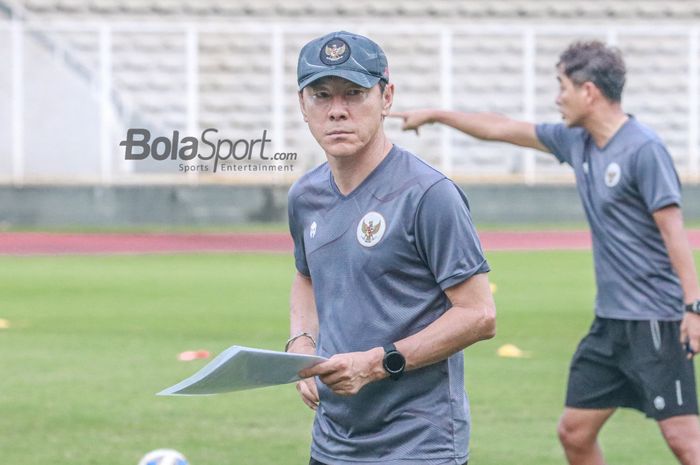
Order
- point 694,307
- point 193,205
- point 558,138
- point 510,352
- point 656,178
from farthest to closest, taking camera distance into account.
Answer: point 193,205 < point 510,352 < point 558,138 < point 656,178 < point 694,307

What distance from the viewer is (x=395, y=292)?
3904 millimetres

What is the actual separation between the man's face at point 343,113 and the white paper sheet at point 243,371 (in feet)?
2.02

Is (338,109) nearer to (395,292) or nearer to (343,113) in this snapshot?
(343,113)

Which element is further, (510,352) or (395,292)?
(510,352)

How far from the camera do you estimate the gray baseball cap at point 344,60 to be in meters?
A: 3.73

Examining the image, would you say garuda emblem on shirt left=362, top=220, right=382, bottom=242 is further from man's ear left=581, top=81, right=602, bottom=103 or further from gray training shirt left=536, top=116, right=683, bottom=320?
man's ear left=581, top=81, right=602, bottom=103

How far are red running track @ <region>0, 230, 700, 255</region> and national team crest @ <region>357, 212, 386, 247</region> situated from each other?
54.9ft

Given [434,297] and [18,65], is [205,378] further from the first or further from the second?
[18,65]

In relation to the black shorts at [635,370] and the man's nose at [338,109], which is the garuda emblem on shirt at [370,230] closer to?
the man's nose at [338,109]

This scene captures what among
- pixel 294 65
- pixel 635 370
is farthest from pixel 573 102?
pixel 294 65

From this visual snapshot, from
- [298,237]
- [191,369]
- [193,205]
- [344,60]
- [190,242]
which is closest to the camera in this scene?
[344,60]

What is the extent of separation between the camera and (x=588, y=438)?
6066 mm

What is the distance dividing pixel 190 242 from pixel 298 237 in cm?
1776

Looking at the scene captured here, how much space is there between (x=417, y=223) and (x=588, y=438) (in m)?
2.61
